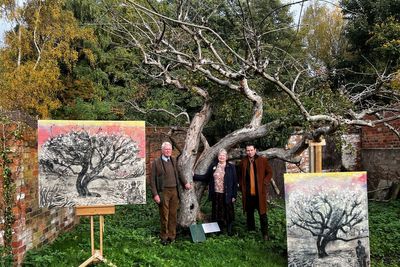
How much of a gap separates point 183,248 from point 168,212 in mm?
627

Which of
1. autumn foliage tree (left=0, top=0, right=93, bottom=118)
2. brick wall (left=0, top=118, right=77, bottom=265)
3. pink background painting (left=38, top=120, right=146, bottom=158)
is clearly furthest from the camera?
autumn foliage tree (left=0, top=0, right=93, bottom=118)

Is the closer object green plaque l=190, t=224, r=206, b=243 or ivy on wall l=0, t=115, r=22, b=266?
ivy on wall l=0, t=115, r=22, b=266

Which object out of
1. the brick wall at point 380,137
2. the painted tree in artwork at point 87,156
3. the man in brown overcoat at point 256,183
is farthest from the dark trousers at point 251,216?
the brick wall at point 380,137

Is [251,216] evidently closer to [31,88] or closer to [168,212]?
[168,212]

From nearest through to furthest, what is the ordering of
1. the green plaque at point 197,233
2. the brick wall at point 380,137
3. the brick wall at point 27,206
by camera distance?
the brick wall at point 27,206 < the green plaque at point 197,233 < the brick wall at point 380,137

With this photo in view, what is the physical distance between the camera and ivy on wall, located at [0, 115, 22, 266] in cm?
484

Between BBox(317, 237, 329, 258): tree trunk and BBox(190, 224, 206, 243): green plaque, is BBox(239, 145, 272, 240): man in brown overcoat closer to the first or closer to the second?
BBox(190, 224, 206, 243): green plaque

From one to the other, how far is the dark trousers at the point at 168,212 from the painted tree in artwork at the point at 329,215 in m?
1.99

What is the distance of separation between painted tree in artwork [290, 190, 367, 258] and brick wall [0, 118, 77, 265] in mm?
3397

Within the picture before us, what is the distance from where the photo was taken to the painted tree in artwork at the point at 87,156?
208 inches

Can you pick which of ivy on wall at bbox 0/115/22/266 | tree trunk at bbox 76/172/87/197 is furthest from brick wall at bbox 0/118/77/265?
tree trunk at bbox 76/172/87/197

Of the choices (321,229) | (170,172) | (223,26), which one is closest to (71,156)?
(170,172)

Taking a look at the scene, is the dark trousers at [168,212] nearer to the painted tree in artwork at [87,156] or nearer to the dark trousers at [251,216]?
the painted tree in artwork at [87,156]

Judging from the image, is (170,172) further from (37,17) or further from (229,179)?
(37,17)
